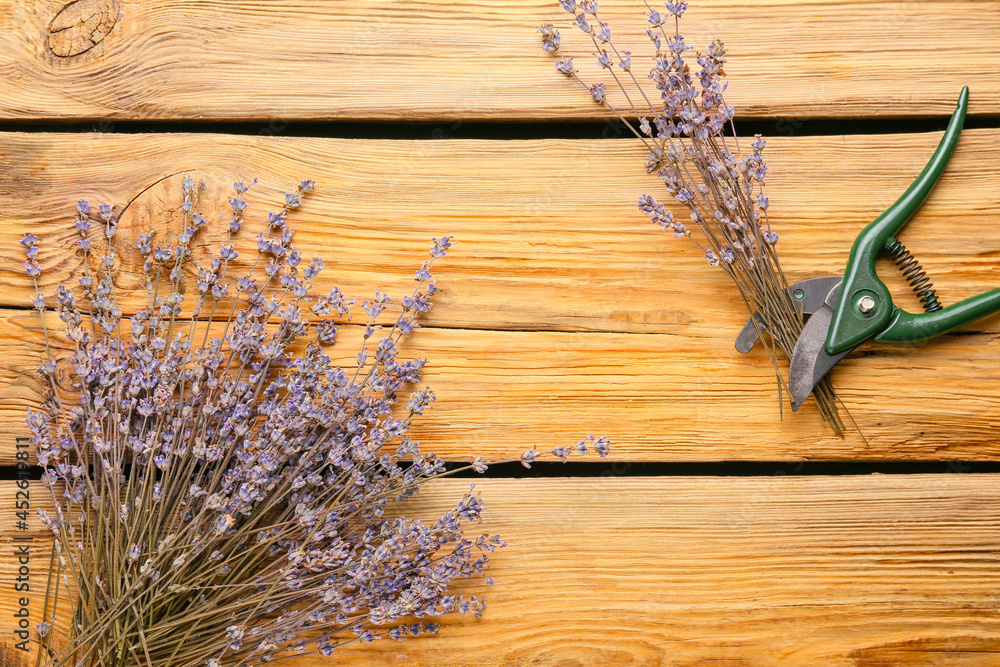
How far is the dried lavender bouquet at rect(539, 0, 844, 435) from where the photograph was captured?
1021 millimetres

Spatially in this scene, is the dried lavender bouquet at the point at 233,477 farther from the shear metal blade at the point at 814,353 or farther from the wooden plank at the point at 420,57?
the shear metal blade at the point at 814,353

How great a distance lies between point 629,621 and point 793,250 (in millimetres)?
679

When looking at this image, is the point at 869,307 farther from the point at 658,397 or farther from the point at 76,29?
the point at 76,29

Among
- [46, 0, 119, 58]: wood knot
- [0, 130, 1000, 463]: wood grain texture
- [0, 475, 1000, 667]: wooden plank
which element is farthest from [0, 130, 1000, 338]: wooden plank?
[0, 475, 1000, 667]: wooden plank

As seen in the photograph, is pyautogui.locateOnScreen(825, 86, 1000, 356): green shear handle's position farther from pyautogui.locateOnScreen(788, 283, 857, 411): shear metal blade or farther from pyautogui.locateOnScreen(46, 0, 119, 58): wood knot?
pyautogui.locateOnScreen(46, 0, 119, 58): wood knot

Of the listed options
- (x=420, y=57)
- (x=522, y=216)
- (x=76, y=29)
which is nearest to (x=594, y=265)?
(x=522, y=216)

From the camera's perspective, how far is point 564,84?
1.14 m

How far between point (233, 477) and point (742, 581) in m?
0.82

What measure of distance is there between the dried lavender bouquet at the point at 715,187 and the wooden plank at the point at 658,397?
0.18 ft

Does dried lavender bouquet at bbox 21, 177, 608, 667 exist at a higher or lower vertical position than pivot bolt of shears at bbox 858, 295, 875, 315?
lower

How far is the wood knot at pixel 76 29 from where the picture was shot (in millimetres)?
1149

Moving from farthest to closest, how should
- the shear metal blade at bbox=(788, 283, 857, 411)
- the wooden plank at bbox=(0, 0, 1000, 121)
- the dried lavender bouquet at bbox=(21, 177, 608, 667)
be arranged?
the wooden plank at bbox=(0, 0, 1000, 121) → the shear metal blade at bbox=(788, 283, 857, 411) → the dried lavender bouquet at bbox=(21, 177, 608, 667)

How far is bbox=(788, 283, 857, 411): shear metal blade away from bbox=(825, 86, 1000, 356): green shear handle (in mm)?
11

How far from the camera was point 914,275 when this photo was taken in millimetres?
1048
